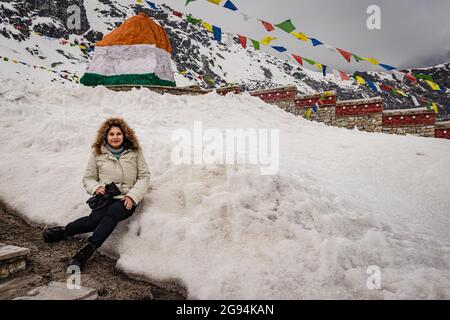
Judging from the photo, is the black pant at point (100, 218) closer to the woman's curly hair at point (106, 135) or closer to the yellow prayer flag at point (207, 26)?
the woman's curly hair at point (106, 135)

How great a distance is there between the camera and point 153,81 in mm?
13914

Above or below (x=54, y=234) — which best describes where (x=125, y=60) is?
above

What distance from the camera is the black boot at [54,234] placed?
3.29m

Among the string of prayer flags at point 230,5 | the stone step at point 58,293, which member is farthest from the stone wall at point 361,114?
the stone step at point 58,293

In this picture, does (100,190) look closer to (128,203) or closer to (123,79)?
(128,203)

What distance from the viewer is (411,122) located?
456 inches

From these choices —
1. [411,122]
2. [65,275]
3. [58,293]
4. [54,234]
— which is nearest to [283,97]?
[411,122]

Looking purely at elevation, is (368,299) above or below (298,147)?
below

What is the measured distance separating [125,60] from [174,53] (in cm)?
7650

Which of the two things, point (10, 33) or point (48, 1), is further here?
point (48, 1)

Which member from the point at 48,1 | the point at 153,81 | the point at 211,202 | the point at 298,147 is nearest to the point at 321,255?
the point at 211,202

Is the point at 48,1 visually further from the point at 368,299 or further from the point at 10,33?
the point at 368,299

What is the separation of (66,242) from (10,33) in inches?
2622

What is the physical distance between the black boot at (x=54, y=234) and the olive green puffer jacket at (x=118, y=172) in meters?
0.60
